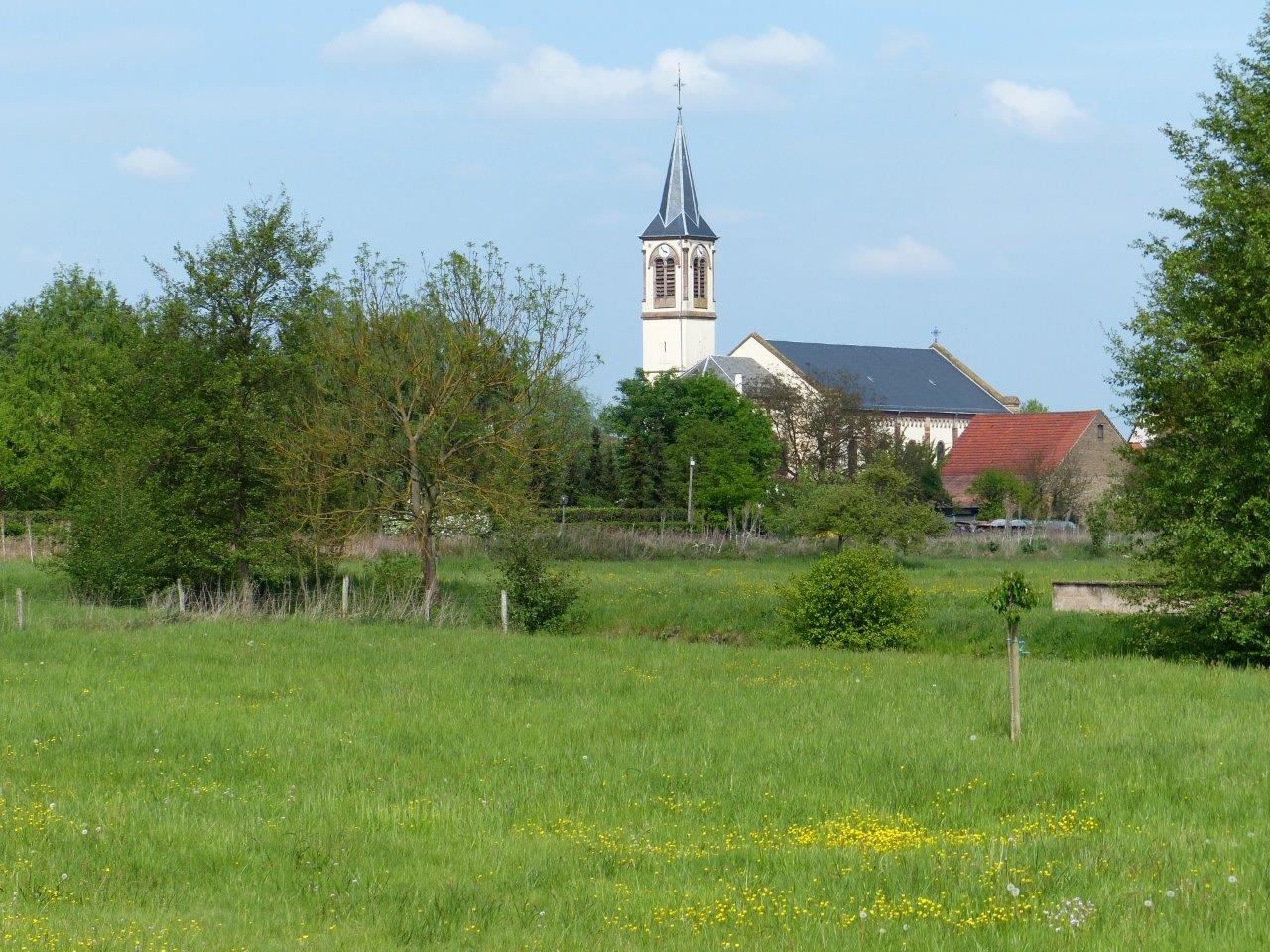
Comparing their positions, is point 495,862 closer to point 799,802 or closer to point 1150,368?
point 799,802

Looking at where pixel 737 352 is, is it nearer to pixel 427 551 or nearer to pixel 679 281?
pixel 679 281

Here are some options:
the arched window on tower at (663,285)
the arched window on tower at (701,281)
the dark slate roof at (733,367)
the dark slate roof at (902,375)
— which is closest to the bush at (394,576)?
the dark slate roof at (733,367)

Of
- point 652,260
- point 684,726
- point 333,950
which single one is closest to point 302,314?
point 684,726

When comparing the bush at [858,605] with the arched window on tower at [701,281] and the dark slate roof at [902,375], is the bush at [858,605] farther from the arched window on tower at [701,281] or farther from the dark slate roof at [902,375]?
the arched window on tower at [701,281]

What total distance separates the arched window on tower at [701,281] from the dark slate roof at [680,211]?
2620 millimetres

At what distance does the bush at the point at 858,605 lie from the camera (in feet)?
94.4

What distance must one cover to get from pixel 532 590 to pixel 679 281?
12145 centimetres

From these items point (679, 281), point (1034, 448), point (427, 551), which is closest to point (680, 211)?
point (679, 281)

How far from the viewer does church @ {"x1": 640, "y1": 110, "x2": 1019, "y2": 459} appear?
446 ft

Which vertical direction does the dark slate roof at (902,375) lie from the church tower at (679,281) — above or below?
below

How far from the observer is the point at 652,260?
151375 mm

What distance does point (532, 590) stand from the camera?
104 ft

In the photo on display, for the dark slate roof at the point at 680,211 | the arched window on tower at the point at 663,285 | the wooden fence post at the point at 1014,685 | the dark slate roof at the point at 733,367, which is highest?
the dark slate roof at the point at 680,211

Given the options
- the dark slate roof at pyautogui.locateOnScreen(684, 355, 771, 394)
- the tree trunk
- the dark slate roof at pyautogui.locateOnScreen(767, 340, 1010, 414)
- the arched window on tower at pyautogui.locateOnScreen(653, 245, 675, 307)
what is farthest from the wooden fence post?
the arched window on tower at pyautogui.locateOnScreen(653, 245, 675, 307)
